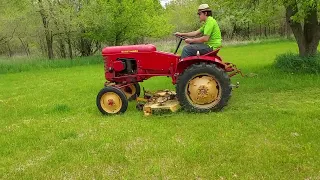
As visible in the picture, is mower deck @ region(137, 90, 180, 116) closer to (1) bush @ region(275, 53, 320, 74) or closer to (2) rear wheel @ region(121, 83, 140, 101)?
(2) rear wheel @ region(121, 83, 140, 101)

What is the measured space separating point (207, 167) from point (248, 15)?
8975 millimetres

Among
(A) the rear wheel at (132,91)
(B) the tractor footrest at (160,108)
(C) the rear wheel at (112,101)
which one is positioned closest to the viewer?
(B) the tractor footrest at (160,108)

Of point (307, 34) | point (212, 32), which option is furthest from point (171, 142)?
point (307, 34)

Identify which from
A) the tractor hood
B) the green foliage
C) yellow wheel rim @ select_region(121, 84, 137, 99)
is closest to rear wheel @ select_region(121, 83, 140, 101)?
yellow wheel rim @ select_region(121, 84, 137, 99)

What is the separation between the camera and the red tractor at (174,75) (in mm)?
6461

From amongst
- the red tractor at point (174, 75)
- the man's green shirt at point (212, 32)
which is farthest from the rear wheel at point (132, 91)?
the man's green shirt at point (212, 32)

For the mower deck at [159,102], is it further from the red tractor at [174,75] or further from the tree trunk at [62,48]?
the tree trunk at [62,48]

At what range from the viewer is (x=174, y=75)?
6.92 m

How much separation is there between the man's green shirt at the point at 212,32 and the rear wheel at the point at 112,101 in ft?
6.30

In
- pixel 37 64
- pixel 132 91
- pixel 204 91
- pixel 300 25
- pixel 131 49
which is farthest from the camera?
pixel 37 64

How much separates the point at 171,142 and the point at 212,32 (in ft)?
8.87

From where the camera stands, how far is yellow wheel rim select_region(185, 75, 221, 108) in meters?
6.46

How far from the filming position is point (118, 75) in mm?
7418

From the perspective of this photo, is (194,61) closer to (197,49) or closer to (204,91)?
(197,49)
